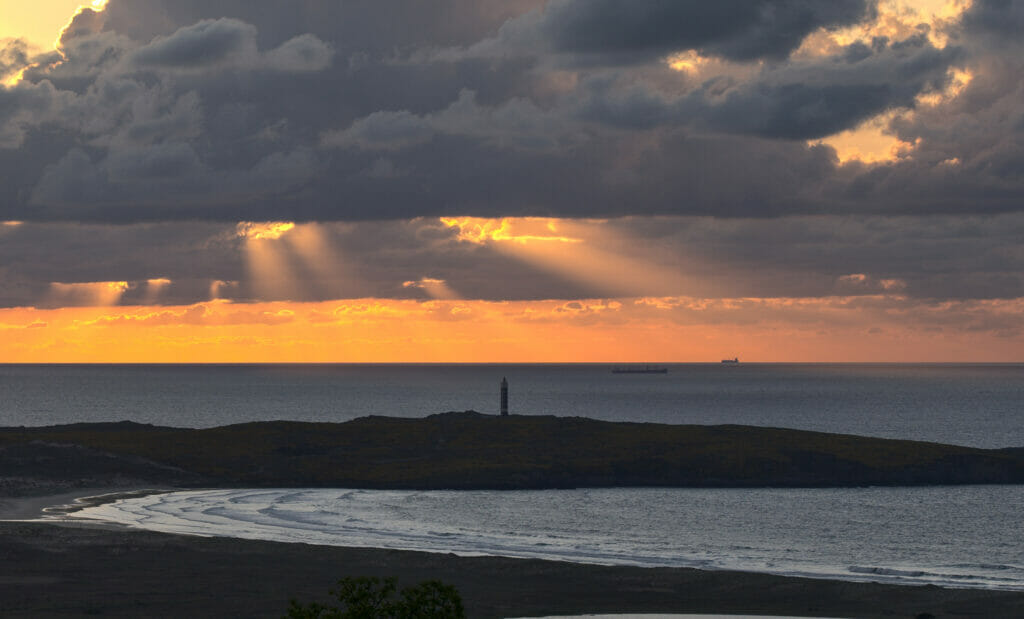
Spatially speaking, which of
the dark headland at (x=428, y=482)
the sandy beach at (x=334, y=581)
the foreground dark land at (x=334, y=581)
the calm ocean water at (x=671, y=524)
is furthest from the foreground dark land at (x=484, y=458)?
the foreground dark land at (x=334, y=581)

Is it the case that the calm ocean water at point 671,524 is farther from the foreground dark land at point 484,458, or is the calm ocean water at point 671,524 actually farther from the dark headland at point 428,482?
the dark headland at point 428,482

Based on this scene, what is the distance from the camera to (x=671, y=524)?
3100 inches

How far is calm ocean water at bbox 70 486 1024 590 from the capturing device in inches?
2544

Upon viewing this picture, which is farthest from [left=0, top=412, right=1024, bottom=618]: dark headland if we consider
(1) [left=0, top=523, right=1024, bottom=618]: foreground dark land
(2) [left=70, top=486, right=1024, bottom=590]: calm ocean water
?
(2) [left=70, top=486, right=1024, bottom=590]: calm ocean water

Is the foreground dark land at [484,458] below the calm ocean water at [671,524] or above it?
above

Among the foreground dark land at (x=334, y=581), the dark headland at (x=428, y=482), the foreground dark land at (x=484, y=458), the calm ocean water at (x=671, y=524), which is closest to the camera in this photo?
the foreground dark land at (x=334, y=581)

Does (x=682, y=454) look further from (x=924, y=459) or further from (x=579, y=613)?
(x=579, y=613)

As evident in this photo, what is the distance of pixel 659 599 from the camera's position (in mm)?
50406

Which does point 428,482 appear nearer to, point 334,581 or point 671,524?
point 671,524

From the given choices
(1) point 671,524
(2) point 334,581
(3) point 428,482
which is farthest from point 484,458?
(2) point 334,581

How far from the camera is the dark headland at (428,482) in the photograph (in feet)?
161

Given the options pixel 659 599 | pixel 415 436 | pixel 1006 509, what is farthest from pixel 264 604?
pixel 415 436

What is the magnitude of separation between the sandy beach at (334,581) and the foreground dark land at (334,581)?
0.15 feet

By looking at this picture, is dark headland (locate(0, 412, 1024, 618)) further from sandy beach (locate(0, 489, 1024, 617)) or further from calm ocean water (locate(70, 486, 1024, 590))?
calm ocean water (locate(70, 486, 1024, 590))
